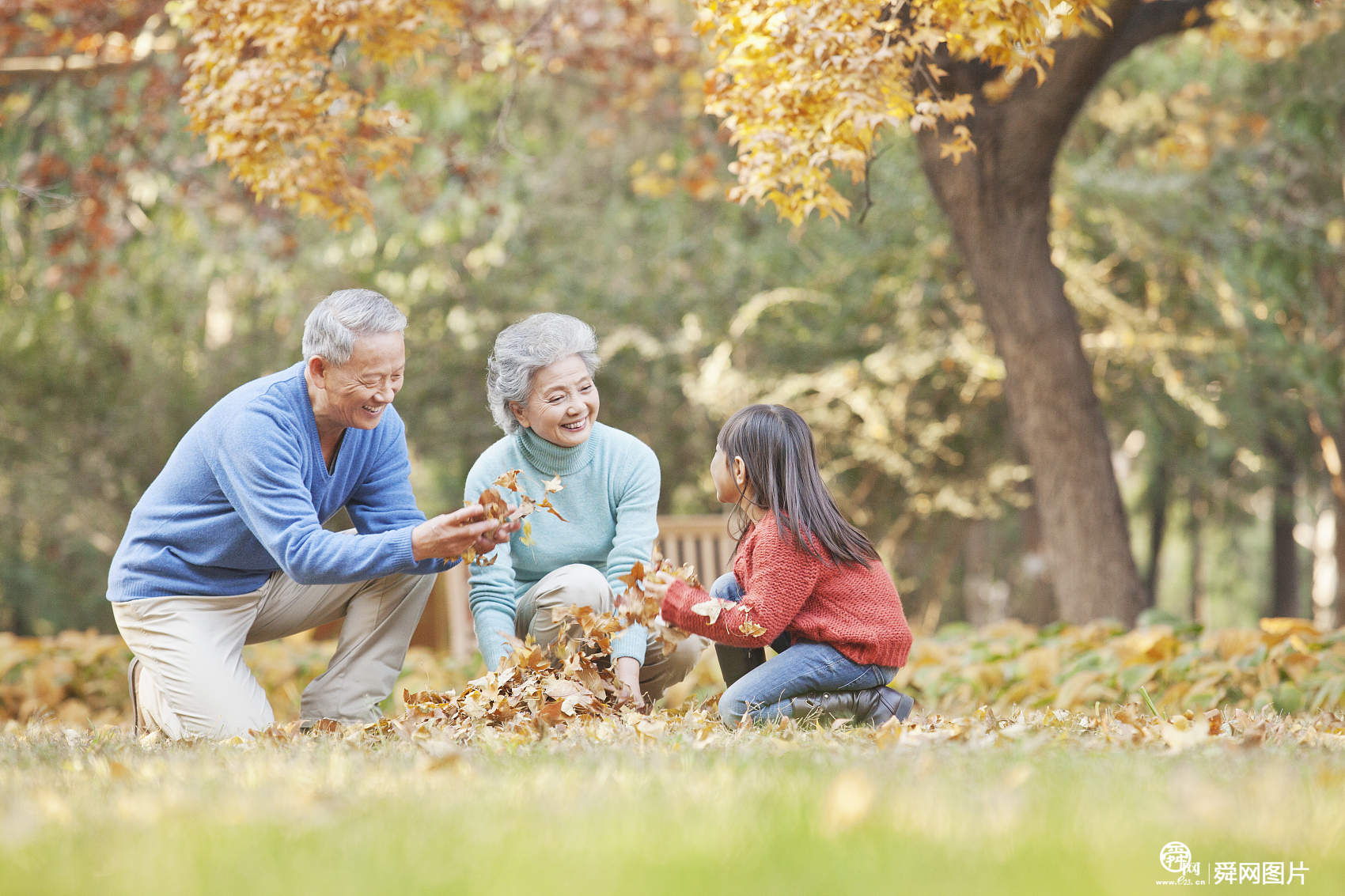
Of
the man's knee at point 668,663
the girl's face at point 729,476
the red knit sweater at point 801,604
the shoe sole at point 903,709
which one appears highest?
the girl's face at point 729,476

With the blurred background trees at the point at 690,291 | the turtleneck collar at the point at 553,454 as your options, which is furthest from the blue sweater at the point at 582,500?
the blurred background trees at the point at 690,291

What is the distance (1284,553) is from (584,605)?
38.1 ft

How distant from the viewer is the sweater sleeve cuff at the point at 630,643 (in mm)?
3465

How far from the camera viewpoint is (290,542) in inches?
127

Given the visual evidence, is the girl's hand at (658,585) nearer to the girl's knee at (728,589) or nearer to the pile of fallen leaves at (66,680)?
the girl's knee at (728,589)

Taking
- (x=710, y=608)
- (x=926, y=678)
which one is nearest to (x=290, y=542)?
(x=710, y=608)

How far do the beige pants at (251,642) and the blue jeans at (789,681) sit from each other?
1.17 m

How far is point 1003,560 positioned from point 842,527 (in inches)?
537

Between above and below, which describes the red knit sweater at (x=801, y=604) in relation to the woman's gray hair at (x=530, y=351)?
below

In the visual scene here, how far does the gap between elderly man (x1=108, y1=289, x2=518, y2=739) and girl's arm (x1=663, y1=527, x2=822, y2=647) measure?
0.59m

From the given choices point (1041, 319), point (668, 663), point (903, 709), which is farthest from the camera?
point (1041, 319)

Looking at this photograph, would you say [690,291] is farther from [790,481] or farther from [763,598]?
[763,598]

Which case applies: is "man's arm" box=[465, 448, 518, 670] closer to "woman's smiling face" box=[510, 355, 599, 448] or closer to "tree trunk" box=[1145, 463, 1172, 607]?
"woman's smiling face" box=[510, 355, 599, 448]

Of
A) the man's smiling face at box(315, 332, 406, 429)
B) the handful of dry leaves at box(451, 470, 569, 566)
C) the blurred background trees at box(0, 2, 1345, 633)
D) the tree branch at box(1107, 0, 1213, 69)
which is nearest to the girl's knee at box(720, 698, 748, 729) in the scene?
the handful of dry leaves at box(451, 470, 569, 566)
